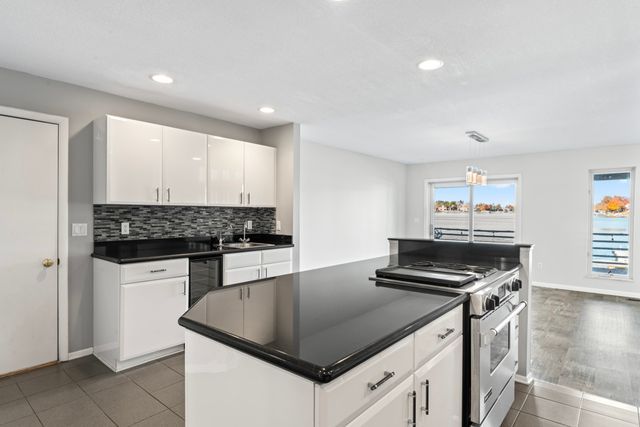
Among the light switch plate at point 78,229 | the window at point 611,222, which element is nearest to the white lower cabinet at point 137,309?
the light switch plate at point 78,229

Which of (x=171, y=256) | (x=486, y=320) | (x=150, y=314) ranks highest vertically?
(x=171, y=256)

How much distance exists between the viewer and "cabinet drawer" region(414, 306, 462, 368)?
131 centimetres

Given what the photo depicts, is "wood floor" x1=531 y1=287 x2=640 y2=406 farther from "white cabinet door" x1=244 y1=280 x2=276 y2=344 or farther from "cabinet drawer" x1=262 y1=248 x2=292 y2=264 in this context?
"cabinet drawer" x1=262 y1=248 x2=292 y2=264

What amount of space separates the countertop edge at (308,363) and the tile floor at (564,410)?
157 centimetres

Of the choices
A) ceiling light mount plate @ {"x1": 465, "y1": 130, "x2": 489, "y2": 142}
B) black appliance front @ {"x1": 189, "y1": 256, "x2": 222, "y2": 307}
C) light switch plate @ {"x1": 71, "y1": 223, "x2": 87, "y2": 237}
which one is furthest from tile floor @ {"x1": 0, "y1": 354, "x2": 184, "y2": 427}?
ceiling light mount plate @ {"x1": 465, "y1": 130, "x2": 489, "y2": 142}

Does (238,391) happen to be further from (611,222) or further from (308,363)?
(611,222)

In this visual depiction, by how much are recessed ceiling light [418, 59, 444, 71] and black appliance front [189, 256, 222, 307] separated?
2.51 m

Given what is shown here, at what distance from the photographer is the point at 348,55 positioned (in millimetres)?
2545

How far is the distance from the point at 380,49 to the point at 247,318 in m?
2.06

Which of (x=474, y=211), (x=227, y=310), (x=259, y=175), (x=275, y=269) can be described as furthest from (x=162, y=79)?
(x=474, y=211)

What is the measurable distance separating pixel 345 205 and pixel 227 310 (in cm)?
514

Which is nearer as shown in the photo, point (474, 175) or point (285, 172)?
point (474, 175)

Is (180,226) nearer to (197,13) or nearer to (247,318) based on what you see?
(197,13)

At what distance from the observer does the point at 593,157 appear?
5.87 metres
